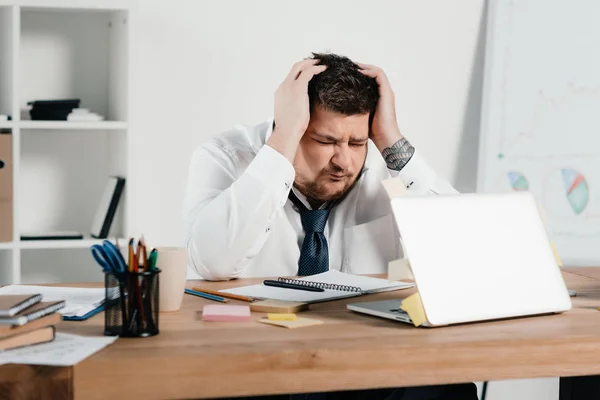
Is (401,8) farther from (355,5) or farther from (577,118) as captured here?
(577,118)

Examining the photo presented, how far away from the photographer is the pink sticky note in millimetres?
1309

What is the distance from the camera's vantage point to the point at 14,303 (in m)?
1.11

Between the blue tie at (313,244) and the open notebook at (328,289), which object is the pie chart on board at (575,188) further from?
the open notebook at (328,289)

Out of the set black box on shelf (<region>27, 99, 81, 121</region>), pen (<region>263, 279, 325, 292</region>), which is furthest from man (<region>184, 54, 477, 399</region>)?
black box on shelf (<region>27, 99, 81, 121</region>)

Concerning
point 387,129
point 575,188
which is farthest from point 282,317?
point 575,188

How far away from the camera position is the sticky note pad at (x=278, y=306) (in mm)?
1377

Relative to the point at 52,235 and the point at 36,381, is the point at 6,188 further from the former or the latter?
the point at 36,381

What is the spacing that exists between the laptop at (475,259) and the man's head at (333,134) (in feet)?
2.35

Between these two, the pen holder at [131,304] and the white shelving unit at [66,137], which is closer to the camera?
the pen holder at [131,304]

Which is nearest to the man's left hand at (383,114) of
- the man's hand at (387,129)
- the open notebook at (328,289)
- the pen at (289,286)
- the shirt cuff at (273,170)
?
the man's hand at (387,129)

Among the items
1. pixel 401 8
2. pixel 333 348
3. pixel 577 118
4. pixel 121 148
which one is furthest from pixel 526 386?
pixel 333 348

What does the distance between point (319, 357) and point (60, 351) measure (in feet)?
1.10

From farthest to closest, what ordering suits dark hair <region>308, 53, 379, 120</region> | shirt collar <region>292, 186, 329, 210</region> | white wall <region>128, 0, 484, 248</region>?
1. white wall <region>128, 0, 484, 248</region>
2. shirt collar <region>292, 186, 329, 210</region>
3. dark hair <region>308, 53, 379, 120</region>

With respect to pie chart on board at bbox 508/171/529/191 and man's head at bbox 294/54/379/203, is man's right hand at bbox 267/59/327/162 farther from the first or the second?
pie chart on board at bbox 508/171/529/191
